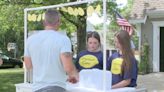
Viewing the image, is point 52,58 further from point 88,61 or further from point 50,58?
point 88,61

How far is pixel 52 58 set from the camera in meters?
4.21

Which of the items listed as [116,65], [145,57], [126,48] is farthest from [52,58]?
[145,57]

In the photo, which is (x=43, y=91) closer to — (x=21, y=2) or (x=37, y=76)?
(x=37, y=76)

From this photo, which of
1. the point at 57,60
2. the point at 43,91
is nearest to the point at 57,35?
the point at 57,60

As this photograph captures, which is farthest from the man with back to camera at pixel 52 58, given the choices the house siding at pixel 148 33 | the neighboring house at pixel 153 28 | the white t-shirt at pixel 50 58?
the house siding at pixel 148 33

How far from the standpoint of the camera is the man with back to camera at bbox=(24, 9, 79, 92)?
4184 millimetres

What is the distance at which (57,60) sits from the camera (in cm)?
422

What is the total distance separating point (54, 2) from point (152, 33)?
16.8 ft

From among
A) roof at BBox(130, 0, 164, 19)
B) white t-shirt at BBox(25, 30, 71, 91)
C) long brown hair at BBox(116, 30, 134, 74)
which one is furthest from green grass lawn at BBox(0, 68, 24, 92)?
white t-shirt at BBox(25, 30, 71, 91)

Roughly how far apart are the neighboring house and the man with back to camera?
15.1 metres

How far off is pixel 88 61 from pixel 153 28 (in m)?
14.0

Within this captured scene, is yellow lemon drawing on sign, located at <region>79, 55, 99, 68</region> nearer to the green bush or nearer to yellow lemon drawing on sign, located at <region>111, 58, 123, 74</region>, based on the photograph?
yellow lemon drawing on sign, located at <region>111, 58, 123, 74</region>

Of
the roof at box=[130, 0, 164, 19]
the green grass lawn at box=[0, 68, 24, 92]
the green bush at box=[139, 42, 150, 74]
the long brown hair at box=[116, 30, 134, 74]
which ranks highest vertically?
the roof at box=[130, 0, 164, 19]

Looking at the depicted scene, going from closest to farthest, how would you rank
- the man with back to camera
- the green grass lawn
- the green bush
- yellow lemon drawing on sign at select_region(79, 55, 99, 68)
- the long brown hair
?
the man with back to camera, the long brown hair, yellow lemon drawing on sign at select_region(79, 55, 99, 68), the green grass lawn, the green bush
